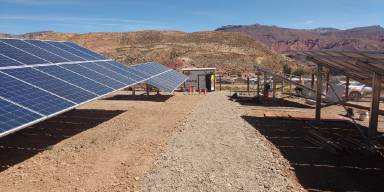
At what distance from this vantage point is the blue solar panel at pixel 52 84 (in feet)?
53.0

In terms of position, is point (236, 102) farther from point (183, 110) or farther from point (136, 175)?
point (136, 175)

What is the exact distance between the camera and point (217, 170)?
13008 mm

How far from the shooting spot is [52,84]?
1705 centimetres

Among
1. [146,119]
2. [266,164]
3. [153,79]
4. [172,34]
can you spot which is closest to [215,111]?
[146,119]

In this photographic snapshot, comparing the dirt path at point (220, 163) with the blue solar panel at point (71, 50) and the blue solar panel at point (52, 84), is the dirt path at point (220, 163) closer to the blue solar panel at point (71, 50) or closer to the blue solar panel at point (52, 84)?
the blue solar panel at point (52, 84)

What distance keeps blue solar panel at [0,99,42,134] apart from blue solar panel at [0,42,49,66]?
625cm

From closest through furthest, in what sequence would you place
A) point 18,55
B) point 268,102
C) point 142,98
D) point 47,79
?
point 47,79
point 18,55
point 268,102
point 142,98

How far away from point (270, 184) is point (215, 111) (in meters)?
13.5

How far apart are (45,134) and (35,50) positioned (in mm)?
6335

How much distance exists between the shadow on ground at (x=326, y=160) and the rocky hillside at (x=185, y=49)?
157ft

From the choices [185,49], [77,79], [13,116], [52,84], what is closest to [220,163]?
[13,116]

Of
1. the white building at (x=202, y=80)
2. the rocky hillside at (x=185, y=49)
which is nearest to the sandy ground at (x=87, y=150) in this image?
the white building at (x=202, y=80)

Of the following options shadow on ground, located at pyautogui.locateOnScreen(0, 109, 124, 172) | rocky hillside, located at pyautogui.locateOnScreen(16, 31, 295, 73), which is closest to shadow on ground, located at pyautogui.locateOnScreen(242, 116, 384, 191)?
shadow on ground, located at pyautogui.locateOnScreen(0, 109, 124, 172)

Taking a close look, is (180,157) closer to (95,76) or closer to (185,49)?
(95,76)
